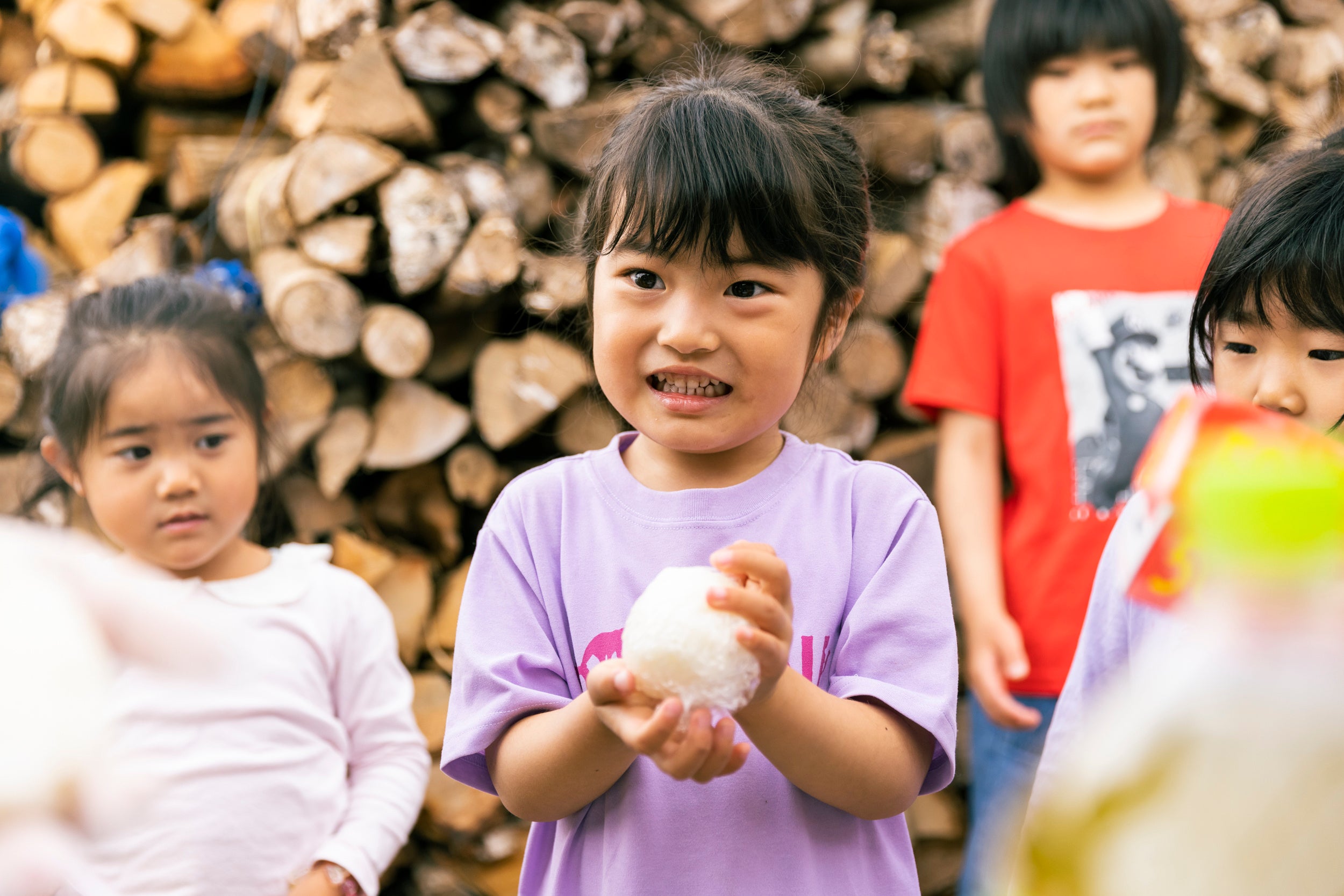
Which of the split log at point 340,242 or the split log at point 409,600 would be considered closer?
the split log at point 340,242

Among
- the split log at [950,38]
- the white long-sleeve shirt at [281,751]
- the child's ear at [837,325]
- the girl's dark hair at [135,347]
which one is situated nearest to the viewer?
the child's ear at [837,325]

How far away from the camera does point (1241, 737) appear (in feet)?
1.51

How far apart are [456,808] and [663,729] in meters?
1.38

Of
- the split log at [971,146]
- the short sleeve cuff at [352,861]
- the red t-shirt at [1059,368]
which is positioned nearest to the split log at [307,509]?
the short sleeve cuff at [352,861]

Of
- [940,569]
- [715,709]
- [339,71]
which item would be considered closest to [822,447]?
[940,569]

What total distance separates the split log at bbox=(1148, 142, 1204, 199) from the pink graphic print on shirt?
195 centimetres

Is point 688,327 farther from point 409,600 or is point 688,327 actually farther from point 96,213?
point 96,213

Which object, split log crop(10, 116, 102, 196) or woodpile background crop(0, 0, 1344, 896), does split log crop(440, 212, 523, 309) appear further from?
split log crop(10, 116, 102, 196)

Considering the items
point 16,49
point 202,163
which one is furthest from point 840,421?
point 16,49

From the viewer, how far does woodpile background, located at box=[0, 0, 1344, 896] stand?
2.04 meters

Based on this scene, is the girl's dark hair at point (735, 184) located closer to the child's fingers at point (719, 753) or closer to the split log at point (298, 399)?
the child's fingers at point (719, 753)

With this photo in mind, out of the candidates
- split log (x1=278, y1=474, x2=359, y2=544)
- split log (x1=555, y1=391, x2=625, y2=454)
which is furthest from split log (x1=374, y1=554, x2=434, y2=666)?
split log (x1=555, y1=391, x2=625, y2=454)

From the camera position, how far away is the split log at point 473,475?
2.14 m

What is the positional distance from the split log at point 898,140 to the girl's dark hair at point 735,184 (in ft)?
3.68
